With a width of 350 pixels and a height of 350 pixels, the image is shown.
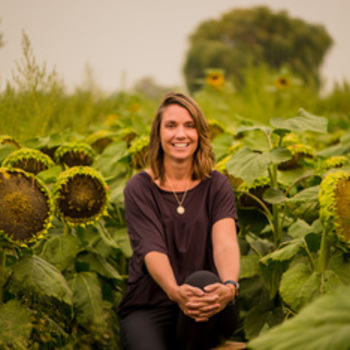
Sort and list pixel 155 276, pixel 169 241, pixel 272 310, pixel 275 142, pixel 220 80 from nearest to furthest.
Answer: pixel 155 276 → pixel 169 241 → pixel 272 310 → pixel 275 142 → pixel 220 80

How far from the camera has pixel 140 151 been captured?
324 centimetres

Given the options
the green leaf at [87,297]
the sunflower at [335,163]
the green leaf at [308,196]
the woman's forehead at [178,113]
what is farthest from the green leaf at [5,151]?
the sunflower at [335,163]

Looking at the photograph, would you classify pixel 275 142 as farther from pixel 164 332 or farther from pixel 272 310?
pixel 164 332

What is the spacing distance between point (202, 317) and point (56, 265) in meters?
0.84

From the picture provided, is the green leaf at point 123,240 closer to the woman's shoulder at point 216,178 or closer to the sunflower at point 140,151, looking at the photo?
the sunflower at point 140,151

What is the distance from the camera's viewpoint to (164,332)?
2.51 m

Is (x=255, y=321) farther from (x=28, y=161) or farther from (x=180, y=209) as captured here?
(x=28, y=161)

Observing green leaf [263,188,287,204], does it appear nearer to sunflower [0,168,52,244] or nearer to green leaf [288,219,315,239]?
green leaf [288,219,315,239]

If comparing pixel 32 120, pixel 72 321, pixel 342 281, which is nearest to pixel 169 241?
pixel 72 321

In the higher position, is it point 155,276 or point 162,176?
point 162,176

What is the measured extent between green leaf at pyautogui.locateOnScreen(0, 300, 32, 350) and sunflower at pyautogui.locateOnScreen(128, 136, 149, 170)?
1139 millimetres

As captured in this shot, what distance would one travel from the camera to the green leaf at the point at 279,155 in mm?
2646

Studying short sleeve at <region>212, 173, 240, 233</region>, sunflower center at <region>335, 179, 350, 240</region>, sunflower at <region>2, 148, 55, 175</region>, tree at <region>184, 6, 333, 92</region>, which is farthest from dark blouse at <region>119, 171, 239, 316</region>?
tree at <region>184, 6, 333, 92</region>

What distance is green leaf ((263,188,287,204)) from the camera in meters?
2.65
